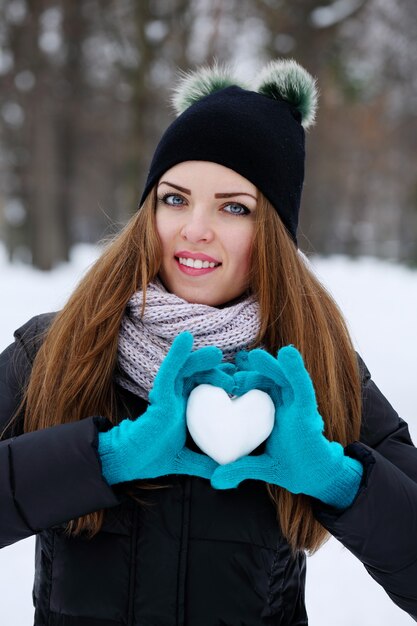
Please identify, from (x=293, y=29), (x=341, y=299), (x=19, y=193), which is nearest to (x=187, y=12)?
(x=293, y=29)

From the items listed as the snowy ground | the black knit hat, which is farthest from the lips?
the snowy ground

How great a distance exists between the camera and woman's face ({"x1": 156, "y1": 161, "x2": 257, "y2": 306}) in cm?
159

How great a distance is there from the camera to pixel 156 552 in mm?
1422

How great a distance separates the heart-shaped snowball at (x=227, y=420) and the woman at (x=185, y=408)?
0.12 ft

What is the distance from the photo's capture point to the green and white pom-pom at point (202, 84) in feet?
5.99

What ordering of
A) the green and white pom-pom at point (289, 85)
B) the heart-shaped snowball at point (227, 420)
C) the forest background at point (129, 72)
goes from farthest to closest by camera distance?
the forest background at point (129, 72)
the green and white pom-pom at point (289, 85)
the heart-shaped snowball at point (227, 420)

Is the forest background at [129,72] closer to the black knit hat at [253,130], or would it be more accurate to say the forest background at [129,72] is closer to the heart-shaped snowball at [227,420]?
the black knit hat at [253,130]

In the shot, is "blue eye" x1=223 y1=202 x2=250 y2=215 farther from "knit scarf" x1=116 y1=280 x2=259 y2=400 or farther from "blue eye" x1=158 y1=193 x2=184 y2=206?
"knit scarf" x1=116 y1=280 x2=259 y2=400

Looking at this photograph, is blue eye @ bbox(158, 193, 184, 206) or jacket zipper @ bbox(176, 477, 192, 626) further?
blue eye @ bbox(158, 193, 184, 206)

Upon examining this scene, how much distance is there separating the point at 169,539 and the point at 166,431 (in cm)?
29

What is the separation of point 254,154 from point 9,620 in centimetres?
213

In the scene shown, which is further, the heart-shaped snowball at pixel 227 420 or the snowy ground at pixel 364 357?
the snowy ground at pixel 364 357

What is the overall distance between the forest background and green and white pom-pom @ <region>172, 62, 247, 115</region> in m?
4.17

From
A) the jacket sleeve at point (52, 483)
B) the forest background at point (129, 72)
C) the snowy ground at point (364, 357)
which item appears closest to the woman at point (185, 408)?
the jacket sleeve at point (52, 483)
